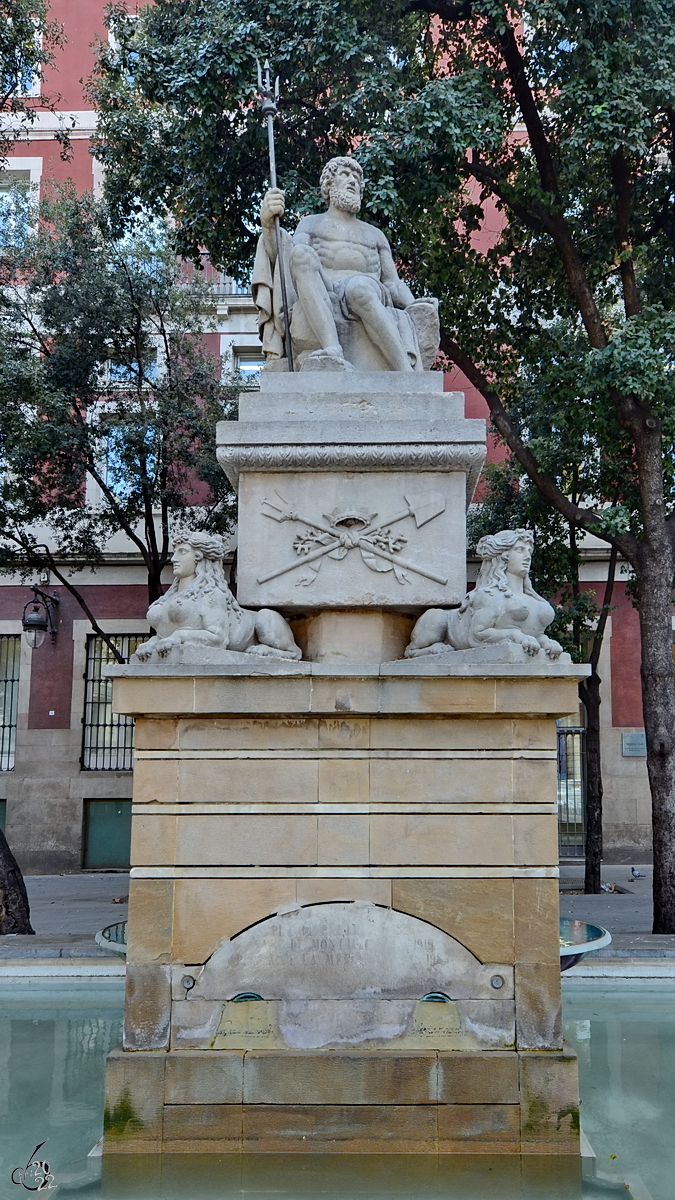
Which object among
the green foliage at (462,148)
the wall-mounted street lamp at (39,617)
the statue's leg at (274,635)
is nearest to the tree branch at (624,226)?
the green foliage at (462,148)

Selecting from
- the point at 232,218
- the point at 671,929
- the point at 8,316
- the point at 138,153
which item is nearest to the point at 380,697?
the point at 671,929

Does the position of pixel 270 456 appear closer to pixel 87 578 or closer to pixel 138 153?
pixel 138 153

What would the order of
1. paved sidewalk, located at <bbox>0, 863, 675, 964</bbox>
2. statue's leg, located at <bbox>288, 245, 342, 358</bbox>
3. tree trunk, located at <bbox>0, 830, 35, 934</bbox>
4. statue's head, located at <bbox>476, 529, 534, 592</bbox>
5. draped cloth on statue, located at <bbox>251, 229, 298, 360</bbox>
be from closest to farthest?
statue's head, located at <bbox>476, 529, 534, 592</bbox>, statue's leg, located at <bbox>288, 245, 342, 358</bbox>, draped cloth on statue, located at <bbox>251, 229, 298, 360</bbox>, paved sidewalk, located at <bbox>0, 863, 675, 964</bbox>, tree trunk, located at <bbox>0, 830, 35, 934</bbox>

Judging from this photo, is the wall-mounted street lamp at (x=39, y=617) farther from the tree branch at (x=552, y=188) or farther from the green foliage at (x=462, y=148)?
the tree branch at (x=552, y=188)

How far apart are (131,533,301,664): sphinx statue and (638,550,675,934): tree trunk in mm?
6832

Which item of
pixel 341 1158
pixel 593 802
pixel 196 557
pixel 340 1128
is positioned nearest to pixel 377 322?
pixel 196 557

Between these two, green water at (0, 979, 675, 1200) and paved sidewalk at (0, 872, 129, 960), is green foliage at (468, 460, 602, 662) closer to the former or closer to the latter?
paved sidewalk at (0, 872, 129, 960)

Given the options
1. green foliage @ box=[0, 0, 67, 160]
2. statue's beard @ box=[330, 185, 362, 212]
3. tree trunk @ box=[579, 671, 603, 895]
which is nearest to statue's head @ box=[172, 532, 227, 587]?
statue's beard @ box=[330, 185, 362, 212]

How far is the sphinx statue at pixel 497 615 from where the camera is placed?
455 cm

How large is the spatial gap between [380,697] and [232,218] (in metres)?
9.40

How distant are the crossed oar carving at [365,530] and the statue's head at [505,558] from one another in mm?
247

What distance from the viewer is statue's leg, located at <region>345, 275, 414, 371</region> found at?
18.5 feet

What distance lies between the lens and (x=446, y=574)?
498 cm

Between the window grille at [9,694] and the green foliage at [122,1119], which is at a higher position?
the window grille at [9,694]
